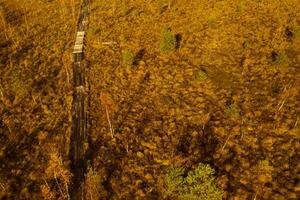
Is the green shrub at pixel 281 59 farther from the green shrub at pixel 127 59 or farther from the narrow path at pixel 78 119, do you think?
the narrow path at pixel 78 119

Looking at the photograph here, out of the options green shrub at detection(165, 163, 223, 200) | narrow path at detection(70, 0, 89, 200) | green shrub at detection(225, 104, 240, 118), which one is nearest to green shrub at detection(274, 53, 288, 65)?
green shrub at detection(225, 104, 240, 118)

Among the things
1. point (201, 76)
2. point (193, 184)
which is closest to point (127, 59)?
point (201, 76)

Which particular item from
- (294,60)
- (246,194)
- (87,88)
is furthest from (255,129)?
(87,88)

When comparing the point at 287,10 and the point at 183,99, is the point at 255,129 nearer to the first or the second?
the point at 183,99

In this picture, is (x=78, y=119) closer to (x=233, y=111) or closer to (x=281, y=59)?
(x=233, y=111)

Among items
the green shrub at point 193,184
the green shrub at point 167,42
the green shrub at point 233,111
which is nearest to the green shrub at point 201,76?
the green shrub at point 233,111
